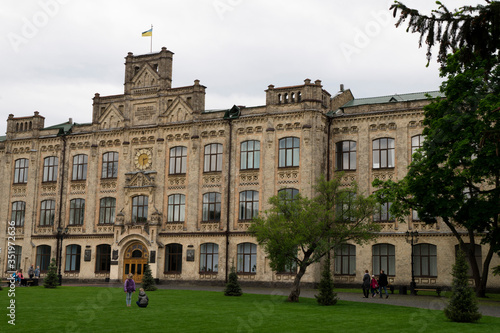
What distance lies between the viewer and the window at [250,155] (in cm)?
4884

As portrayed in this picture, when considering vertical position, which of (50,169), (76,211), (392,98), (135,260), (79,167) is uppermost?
(392,98)

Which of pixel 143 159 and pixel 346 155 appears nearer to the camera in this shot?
pixel 346 155

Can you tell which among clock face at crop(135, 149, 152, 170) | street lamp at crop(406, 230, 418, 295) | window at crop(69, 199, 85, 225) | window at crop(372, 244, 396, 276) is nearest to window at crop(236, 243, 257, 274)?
window at crop(372, 244, 396, 276)

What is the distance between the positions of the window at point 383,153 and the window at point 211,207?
1373cm

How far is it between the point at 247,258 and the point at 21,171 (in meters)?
26.7

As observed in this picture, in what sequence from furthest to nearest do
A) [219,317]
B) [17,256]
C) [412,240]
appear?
[17,256] < [412,240] < [219,317]

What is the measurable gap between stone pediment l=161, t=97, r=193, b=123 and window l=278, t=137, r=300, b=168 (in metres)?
9.47

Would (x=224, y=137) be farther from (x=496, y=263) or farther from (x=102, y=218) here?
(x=496, y=263)

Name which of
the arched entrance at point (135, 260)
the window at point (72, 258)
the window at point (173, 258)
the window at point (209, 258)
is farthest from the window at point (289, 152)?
the window at point (72, 258)

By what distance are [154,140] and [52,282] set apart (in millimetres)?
16151

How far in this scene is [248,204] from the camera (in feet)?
159

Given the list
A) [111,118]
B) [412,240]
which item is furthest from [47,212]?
[412,240]

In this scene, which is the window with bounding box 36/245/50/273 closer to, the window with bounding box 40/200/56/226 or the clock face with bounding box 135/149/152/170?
the window with bounding box 40/200/56/226

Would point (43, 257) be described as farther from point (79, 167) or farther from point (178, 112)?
point (178, 112)
